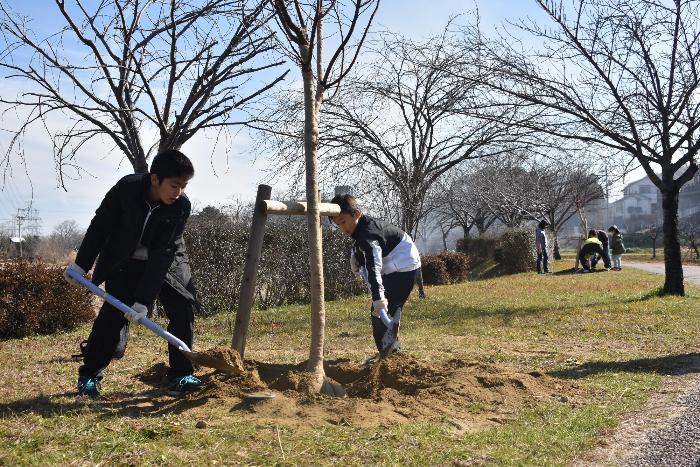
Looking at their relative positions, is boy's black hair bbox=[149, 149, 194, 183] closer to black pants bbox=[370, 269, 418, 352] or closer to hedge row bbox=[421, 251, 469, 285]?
black pants bbox=[370, 269, 418, 352]

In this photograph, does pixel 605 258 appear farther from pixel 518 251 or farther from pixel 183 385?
pixel 183 385

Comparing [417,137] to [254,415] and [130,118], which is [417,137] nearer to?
[130,118]

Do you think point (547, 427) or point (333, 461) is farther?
point (547, 427)

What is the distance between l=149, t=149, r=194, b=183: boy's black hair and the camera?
417 cm

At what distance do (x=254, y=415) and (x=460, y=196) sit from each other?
31318mm

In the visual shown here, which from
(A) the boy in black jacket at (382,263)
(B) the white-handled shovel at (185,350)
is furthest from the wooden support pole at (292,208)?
(B) the white-handled shovel at (185,350)

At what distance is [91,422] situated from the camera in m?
3.66

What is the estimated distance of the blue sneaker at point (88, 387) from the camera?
14.4 feet

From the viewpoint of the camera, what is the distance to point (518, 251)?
24328 mm

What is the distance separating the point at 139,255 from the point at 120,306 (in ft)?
1.33

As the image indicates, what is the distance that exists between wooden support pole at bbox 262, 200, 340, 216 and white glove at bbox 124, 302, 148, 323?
1.12 metres

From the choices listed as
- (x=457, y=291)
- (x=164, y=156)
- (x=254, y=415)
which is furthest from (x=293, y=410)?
(x=457, y=291)

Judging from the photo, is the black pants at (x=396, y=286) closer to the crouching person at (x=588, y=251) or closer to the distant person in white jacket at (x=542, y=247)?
the distant person in white jacket at (x=542, y=247)

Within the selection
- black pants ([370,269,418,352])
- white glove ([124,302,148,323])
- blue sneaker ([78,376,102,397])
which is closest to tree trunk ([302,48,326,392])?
white glove ([124,302,148,323])
